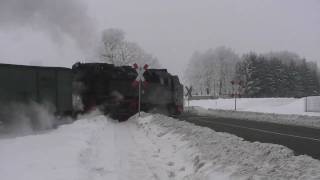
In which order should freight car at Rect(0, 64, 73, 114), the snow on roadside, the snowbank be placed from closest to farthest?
the snow on roadside → the snowbank → freight car at Rect(0, 64, 73, 114)

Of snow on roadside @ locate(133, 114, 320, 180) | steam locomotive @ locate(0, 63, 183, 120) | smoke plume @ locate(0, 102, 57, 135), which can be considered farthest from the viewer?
steam locomotive @ locate(0, 63, 183, 120)

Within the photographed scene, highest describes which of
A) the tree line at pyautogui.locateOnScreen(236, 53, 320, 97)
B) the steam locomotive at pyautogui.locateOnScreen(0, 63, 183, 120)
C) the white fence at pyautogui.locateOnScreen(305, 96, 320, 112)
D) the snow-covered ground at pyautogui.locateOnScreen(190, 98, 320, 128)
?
the tree line at pyautogui.locateOnScreen(236, 53, 320, 97)

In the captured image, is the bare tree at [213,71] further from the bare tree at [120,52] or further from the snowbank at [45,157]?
the snowbank at [45,157]

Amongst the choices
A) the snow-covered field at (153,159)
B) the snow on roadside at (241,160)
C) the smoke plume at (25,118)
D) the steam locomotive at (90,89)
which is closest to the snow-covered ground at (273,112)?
the steam locomotive at (90,89)

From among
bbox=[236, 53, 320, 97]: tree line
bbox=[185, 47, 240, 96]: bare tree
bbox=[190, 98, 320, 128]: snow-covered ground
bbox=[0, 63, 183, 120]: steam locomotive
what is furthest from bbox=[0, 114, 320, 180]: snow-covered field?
bbox=[185, 47, 240, 96]: bare tree

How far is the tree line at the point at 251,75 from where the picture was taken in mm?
115500

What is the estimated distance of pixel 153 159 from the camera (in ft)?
40.6

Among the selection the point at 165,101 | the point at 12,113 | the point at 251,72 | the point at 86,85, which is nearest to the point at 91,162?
the point at 12,113

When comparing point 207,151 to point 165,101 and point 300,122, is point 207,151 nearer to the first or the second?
point 300,122

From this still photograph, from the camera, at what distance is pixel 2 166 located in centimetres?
970

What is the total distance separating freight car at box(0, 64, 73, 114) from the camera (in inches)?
747

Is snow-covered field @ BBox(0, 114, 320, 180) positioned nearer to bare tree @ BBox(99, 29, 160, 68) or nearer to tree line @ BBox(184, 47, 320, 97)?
bare tree @ BBox(99, 29, 160, 68)

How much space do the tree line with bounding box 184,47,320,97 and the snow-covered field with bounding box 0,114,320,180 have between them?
72.0m

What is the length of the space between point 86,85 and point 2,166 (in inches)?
734
